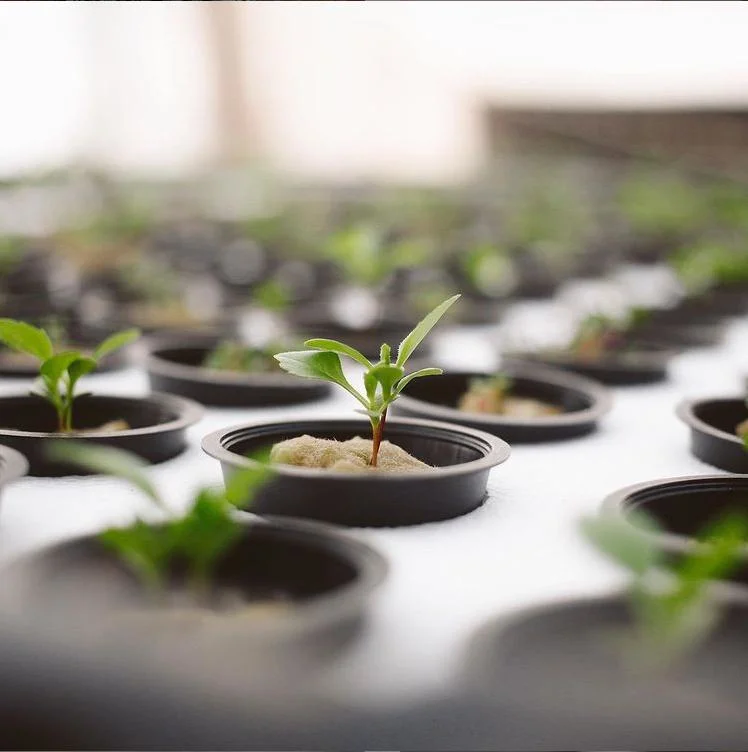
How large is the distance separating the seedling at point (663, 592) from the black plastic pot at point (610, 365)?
5.70ft

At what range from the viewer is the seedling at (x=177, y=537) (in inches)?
41.8

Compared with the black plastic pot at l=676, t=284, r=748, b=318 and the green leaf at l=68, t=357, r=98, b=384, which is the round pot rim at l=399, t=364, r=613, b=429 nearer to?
the green leaf at l=68, t=357, r=98, b=384

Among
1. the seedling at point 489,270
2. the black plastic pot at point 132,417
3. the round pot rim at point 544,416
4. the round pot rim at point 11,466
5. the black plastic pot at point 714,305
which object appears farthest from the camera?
the black plastic pot at point 714,305

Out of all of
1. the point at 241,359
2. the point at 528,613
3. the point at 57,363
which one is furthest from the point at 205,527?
the point at 241,359

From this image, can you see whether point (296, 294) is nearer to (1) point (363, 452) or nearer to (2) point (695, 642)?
(1) point (363, 452)

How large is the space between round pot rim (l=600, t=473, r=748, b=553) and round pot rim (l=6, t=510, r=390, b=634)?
0.29 meters

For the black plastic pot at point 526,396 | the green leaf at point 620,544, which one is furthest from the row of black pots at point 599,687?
the black plastic pot at point 526,396

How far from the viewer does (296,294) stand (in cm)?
457

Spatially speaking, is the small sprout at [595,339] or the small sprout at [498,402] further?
the small sprout at [595,339]

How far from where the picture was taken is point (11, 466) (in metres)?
1.41

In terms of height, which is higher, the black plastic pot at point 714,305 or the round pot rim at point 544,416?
the black plastic pot at point 714,305

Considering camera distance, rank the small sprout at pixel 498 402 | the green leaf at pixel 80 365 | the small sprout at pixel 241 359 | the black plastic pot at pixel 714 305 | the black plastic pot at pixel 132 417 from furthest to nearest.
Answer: the black plastic pot at pixel 714 305
the small sprout at pixel 241 359
the small sprout at pixel 498 402
the black plastic pot at pixel 132 417
the green leaf at pixel 80 365

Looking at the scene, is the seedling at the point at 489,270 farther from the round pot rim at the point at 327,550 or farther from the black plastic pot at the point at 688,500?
the round pot rim at the point at 327,550

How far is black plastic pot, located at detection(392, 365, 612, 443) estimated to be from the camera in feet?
6.80
